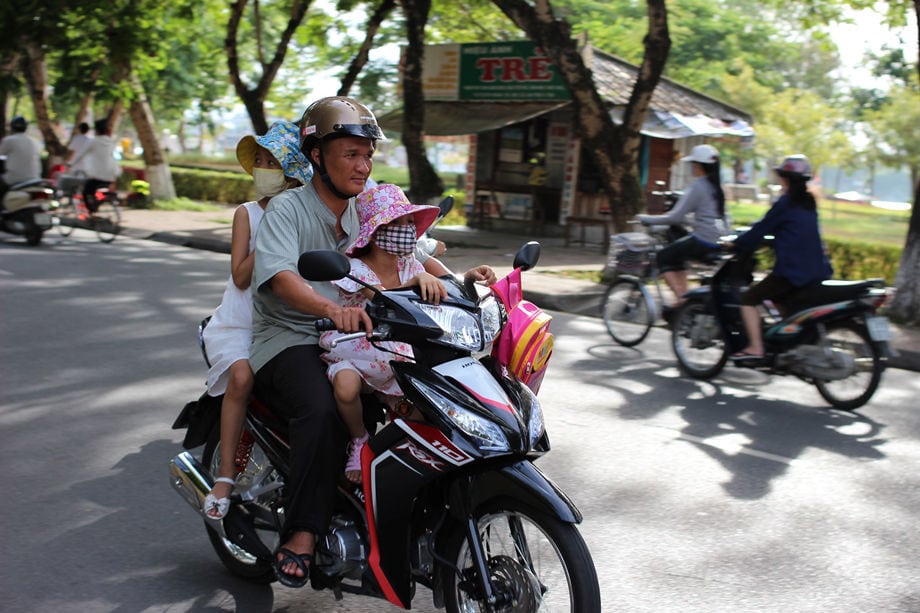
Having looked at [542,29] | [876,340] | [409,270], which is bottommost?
[876,340]

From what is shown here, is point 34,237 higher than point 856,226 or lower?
higher

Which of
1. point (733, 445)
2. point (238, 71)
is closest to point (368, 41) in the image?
point (238, 71)

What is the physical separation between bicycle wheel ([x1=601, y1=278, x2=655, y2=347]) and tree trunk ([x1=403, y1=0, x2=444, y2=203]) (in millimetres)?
7213

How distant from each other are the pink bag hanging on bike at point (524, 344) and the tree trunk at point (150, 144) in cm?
1988

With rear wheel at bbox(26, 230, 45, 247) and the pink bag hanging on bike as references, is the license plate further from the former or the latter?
rear wheel at bbox(26, 230, 45, 247)

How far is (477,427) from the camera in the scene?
280 cm

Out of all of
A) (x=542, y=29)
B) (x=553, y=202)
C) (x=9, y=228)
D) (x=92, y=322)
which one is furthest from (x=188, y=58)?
(x=92, y=322)

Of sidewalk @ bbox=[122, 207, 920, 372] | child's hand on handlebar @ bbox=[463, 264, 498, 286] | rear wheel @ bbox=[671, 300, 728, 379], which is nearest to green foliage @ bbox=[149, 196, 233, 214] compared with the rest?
sidewalk @ bbox=[122, 207, 920, 372]

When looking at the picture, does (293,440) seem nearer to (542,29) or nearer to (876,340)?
(876,340)

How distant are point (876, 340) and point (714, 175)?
102 inches

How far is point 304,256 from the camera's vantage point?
2818mm

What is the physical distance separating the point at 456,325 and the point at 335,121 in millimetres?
884

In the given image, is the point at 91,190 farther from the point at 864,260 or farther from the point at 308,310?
the point at 308,310

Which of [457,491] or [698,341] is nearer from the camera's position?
[457,491]
